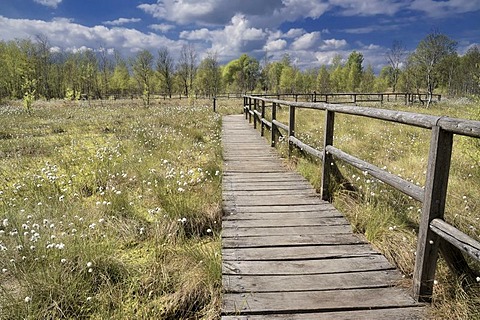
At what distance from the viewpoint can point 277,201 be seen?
14.5 feet

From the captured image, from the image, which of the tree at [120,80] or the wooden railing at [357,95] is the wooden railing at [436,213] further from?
the tree at [120,80]

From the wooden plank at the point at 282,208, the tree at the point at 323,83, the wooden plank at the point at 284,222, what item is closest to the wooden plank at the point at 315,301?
the wooden plank at the point at 284,222

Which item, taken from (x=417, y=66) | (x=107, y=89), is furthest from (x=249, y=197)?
(x=107, y=89)

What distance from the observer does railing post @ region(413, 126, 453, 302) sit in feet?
6.73

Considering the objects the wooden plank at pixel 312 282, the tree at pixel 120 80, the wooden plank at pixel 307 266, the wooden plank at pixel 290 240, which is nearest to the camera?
the wooden plank at pixel 312 282

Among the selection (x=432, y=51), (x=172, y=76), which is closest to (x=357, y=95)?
(x=432, y=51)

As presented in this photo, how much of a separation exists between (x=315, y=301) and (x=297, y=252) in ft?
2.41

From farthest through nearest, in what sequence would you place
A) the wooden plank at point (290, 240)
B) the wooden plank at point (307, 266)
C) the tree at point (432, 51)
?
1. the tree at point (432, 51)
2. the wooden plank at point (290, 240)
3. the wooden plank at point (307, 266)

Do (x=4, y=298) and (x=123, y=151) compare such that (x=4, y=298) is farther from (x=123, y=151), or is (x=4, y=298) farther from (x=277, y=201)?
(x=123, y=151)

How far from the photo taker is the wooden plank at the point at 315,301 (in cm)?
222

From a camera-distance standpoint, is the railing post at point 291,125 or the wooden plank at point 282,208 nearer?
the wooden plank at point 282,208

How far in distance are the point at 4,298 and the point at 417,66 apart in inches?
1870

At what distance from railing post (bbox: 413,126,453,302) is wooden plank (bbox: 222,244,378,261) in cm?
69

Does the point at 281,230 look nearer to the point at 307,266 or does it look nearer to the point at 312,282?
the point at 307,266
